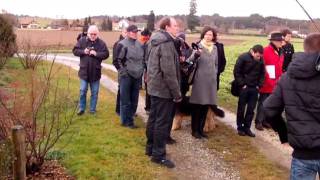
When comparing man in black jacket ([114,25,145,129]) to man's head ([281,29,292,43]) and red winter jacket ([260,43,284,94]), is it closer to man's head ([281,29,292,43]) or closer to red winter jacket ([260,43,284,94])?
red winter jacket ([260,43,284,94])

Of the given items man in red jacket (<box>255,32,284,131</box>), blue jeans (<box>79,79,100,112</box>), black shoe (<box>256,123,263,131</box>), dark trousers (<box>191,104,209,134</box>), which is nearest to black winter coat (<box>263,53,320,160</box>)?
dark trousers (<box>191,104,209,134</box>)

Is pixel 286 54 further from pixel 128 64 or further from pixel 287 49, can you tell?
pixel 128 64

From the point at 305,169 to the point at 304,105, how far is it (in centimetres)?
59

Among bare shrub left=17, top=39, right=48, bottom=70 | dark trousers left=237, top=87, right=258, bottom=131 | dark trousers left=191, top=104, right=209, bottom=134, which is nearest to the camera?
dark trousers left=191, top=104, right=209, bottom=134

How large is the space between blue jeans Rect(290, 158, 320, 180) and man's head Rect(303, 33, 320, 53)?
980mm

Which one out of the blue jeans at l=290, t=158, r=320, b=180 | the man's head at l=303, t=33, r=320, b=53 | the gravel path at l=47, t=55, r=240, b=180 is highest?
the man's head at l=303, t=33, r=320, b=53

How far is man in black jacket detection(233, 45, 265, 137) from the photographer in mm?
8617

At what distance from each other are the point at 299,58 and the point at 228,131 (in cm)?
515

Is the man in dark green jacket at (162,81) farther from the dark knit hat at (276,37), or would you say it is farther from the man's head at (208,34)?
the dark knit hat at (276,37)

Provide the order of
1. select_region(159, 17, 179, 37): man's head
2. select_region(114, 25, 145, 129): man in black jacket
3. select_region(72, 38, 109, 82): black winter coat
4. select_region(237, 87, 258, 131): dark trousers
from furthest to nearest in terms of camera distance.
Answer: select_region(72, 38, 109, 82): black winter coat
select_region(114, 25, 145, 129): man in black jacket
select_region(237, 87, 258, 131): dark trousers
select_region(159, 17, 179, 37): man's head

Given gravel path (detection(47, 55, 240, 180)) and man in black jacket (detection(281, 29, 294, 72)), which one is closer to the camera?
gravel path (detection(47, 55, 240, 180))

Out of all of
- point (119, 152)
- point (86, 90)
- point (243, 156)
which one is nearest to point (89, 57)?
point (86, 90)

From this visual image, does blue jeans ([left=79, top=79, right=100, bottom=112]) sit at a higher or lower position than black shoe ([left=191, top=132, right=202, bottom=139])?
higher

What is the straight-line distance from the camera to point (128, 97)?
29.4ft
